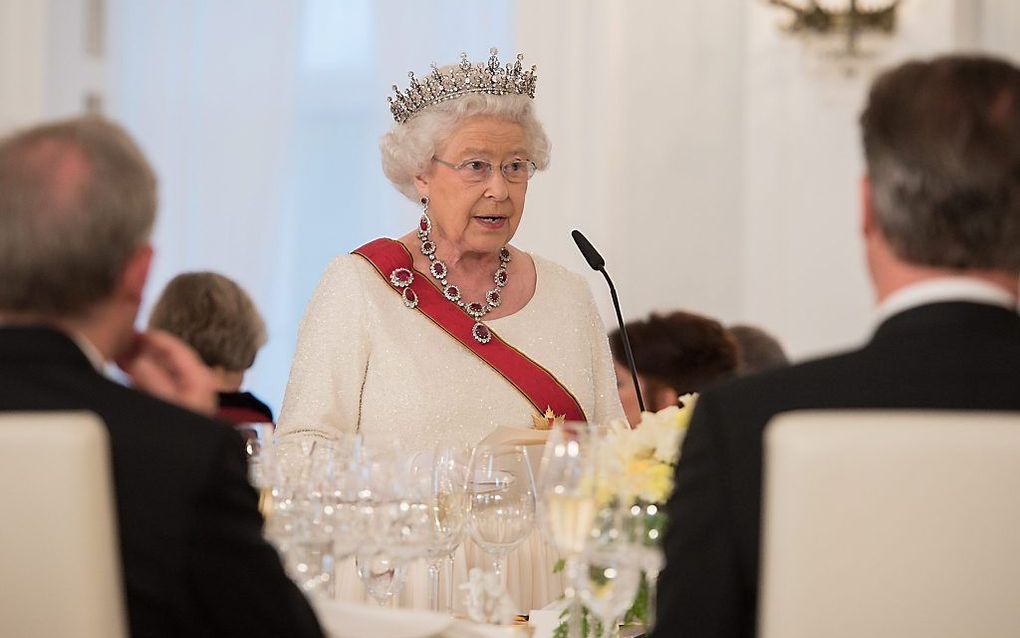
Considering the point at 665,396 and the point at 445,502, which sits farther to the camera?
the point at 665,396

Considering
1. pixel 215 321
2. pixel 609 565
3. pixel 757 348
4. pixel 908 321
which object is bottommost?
pixel 609 565

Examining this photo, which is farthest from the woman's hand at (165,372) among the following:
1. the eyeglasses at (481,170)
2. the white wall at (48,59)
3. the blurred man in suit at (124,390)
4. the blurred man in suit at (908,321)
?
the white wall at (48,59)

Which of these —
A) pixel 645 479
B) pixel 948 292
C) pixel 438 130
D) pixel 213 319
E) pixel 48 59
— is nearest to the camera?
pixel 948 292

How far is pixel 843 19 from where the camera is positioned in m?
6.76

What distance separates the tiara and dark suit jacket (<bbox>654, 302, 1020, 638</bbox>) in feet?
→ 6.91

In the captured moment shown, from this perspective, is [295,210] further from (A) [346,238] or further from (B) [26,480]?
(B) [26,480]

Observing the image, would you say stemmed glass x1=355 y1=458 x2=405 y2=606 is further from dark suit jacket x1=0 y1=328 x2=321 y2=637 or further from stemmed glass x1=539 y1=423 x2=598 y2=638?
dark suit jacket x1=0 y1=328 x2=321 y2=637

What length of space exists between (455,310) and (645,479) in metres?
1.41

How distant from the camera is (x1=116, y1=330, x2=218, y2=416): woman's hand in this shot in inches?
79.3

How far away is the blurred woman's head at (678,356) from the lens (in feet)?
14.1

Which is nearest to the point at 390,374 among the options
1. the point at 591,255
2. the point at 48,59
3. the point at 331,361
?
the point at 331,361

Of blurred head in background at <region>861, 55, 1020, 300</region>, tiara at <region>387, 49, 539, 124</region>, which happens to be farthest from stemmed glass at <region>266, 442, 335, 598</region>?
tiara at <region>387, 49, 539, 124</region>

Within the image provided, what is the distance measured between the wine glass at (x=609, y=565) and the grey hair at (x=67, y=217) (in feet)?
2.55

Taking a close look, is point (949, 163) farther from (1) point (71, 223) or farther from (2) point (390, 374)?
(2) point (390, 374)
